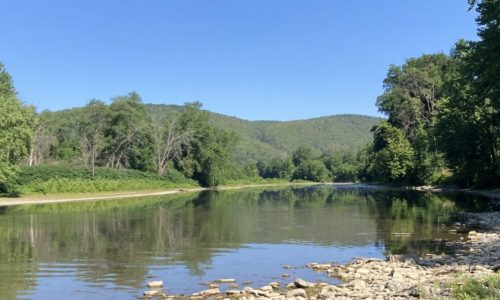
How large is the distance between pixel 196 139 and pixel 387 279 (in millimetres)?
101272

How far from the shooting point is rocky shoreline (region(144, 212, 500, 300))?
13.5 m

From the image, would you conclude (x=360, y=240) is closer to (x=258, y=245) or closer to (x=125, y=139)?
(x=258, y=245)

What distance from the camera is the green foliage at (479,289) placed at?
10164mm

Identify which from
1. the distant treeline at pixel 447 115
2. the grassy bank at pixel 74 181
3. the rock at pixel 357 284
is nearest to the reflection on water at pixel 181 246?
the rock at pixel 357 284

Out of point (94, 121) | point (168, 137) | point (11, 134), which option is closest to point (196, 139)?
point (168, 137)

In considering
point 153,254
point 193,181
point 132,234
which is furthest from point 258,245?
point 193,181

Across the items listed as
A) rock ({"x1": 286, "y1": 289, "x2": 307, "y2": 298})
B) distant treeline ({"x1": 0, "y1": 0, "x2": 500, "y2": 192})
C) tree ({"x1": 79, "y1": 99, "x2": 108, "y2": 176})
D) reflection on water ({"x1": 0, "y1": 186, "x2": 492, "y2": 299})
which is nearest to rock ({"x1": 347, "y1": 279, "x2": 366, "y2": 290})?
reflection on water ({"x1": 0, "y1": 186, "x2": 492, "y2": 299})

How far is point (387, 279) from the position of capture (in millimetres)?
15898

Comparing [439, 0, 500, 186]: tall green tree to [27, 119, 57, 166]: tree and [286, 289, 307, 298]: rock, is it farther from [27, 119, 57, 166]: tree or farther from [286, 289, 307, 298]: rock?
[27, 119, 57, 166]: tree

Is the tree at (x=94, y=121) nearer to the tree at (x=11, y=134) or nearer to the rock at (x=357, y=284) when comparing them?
the tree at (x=11, y=134)

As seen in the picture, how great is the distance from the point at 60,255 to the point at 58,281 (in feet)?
19.8

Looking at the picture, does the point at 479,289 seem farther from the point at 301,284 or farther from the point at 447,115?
the point at 447,115

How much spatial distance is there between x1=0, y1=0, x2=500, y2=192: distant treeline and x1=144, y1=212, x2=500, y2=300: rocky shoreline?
40.4m

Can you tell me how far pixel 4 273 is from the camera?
18734mm
